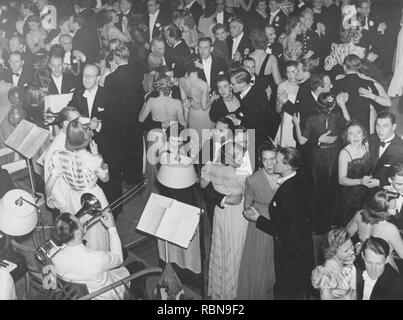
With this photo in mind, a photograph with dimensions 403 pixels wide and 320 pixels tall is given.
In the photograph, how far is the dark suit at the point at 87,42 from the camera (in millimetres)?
6766

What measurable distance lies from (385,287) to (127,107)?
315 cm

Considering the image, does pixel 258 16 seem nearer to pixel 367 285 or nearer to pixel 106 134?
pixel 106 134

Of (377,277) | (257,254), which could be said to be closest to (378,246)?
(377,277)

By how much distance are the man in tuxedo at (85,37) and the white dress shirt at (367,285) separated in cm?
444

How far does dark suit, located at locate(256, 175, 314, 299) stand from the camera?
3543 millimetres

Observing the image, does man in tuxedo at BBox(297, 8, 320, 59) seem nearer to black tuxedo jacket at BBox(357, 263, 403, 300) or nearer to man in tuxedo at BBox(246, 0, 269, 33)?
man in tuxedo at BBox(246, 0, 269, 33)

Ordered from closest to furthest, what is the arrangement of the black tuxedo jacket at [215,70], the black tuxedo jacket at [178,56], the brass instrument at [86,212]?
1. the brass instrument at [86,212]
2. the black tuxedo jacket at [215,70]
3. the black tuxedo jacket at [178,56]

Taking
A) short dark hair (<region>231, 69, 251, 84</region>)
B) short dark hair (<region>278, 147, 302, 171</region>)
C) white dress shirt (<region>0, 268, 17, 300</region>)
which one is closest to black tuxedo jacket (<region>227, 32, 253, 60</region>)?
short dark hair (<region>231, 69, 251, 84</region>)

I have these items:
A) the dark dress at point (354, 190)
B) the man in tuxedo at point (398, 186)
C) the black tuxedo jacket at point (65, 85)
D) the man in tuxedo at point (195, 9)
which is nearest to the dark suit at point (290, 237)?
the man in tuxedo at point (398, 186)

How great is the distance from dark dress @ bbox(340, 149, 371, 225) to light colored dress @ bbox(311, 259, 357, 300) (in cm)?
109

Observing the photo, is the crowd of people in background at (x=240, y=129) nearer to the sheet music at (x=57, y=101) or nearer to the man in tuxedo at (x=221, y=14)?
the man in tuxedo at (x=221, y=14)

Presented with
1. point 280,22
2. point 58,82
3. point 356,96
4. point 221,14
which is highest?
point 221,14

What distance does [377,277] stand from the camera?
3469 millimetres
